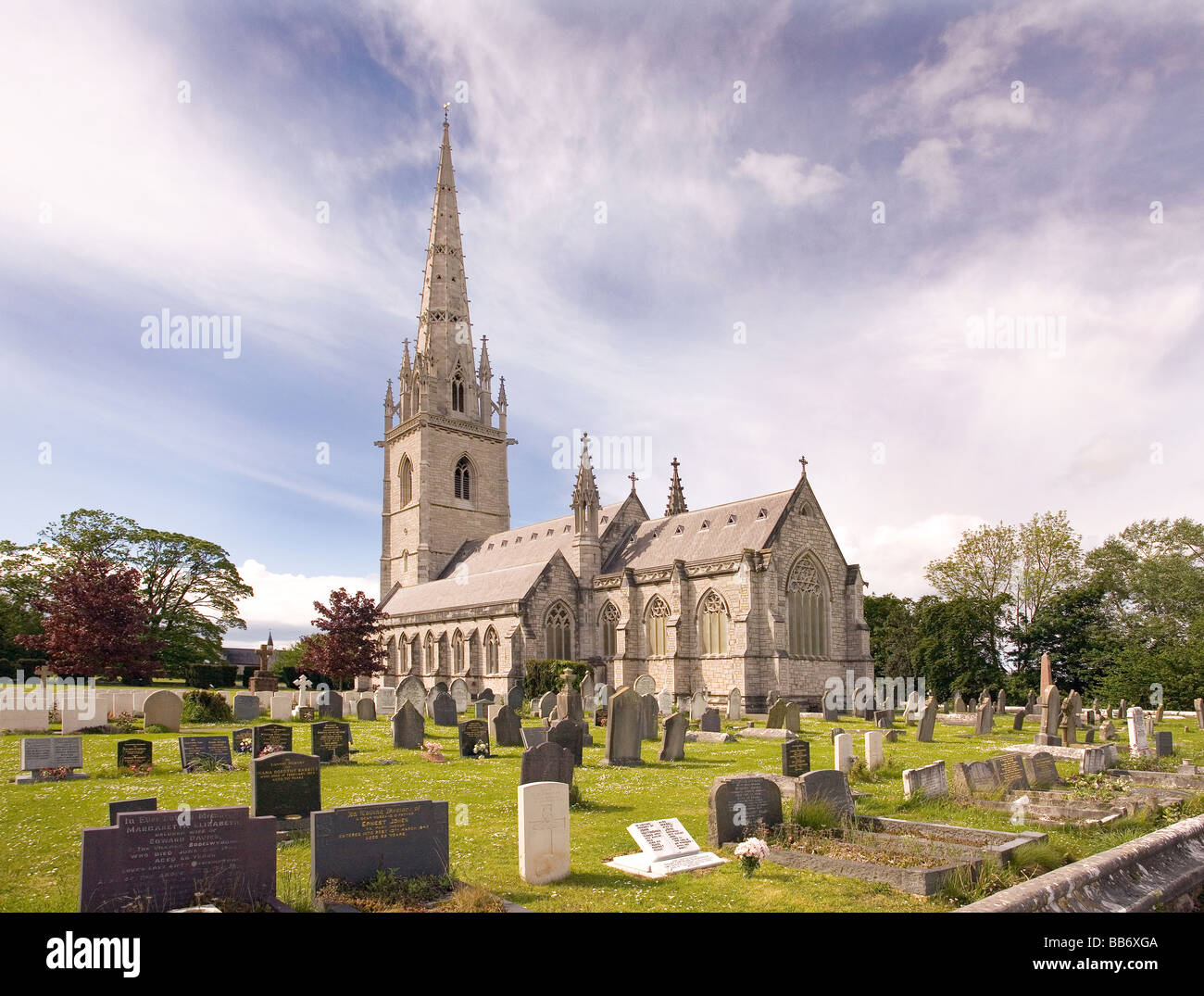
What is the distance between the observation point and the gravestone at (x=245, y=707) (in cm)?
2512

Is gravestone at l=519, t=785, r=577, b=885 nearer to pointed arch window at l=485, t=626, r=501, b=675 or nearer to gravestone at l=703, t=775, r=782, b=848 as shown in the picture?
gravestone at l=703, t=775, r=782, b=848

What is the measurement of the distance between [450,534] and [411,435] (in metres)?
7.16

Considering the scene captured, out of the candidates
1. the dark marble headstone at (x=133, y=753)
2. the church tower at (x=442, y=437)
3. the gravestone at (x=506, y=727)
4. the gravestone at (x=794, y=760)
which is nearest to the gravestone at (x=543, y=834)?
the gravestone at (x=794, y=760)

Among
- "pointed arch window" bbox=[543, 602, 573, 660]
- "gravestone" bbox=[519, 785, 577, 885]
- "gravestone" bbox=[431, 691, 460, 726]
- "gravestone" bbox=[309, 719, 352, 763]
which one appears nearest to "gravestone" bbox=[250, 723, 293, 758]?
"gravestone" bbox=[309, 719, 352, 763]

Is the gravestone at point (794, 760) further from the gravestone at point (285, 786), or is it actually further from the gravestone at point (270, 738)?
the gravestone at point (270, 738)

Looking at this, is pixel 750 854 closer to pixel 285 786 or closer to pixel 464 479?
pixel 285 786

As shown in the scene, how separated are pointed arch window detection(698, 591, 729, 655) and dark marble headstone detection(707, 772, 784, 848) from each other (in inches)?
1037

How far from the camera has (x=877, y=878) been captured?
7.54 m

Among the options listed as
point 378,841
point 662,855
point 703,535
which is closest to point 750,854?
point 662,855

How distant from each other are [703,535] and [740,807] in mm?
30557

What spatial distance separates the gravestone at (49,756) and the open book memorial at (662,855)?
1054 centimetres

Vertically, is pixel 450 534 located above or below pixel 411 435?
below
